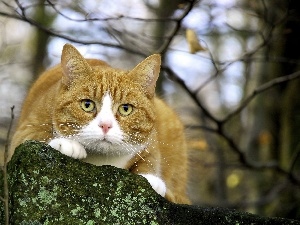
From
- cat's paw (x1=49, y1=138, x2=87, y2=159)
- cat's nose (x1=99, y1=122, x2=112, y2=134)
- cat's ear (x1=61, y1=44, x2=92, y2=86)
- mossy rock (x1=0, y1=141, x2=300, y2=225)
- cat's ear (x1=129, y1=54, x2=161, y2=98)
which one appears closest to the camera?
mossy rock (x1=0, y1=141, x2=300, y2=225)

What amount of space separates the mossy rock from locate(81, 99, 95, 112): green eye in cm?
68

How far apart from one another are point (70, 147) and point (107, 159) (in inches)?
16.3

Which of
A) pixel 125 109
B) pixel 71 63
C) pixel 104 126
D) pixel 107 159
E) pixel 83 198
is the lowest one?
pixel 83 198

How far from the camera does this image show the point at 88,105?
3.16m

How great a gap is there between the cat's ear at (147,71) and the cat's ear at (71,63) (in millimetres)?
303

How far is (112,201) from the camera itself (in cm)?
239

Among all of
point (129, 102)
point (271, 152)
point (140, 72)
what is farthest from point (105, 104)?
point (271, 152)

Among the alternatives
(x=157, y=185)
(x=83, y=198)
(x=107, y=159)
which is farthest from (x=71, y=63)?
(x=83, y=198)

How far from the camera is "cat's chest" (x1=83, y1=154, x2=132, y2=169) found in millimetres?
3223

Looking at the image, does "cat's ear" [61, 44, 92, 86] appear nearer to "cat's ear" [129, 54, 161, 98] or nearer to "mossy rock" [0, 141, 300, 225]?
"cat's ear" [129, 54, 161, 98]

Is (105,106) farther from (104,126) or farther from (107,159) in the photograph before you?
(107,159)

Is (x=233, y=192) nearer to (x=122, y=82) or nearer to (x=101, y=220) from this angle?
(x=122, y=82)

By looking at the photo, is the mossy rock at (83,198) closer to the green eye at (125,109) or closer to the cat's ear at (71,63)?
the green eye at (125,109)

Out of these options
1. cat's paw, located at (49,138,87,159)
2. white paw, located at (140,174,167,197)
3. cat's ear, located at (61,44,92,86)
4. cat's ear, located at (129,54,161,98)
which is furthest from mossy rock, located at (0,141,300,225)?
cat's ear, located at (129,54,161,98)
